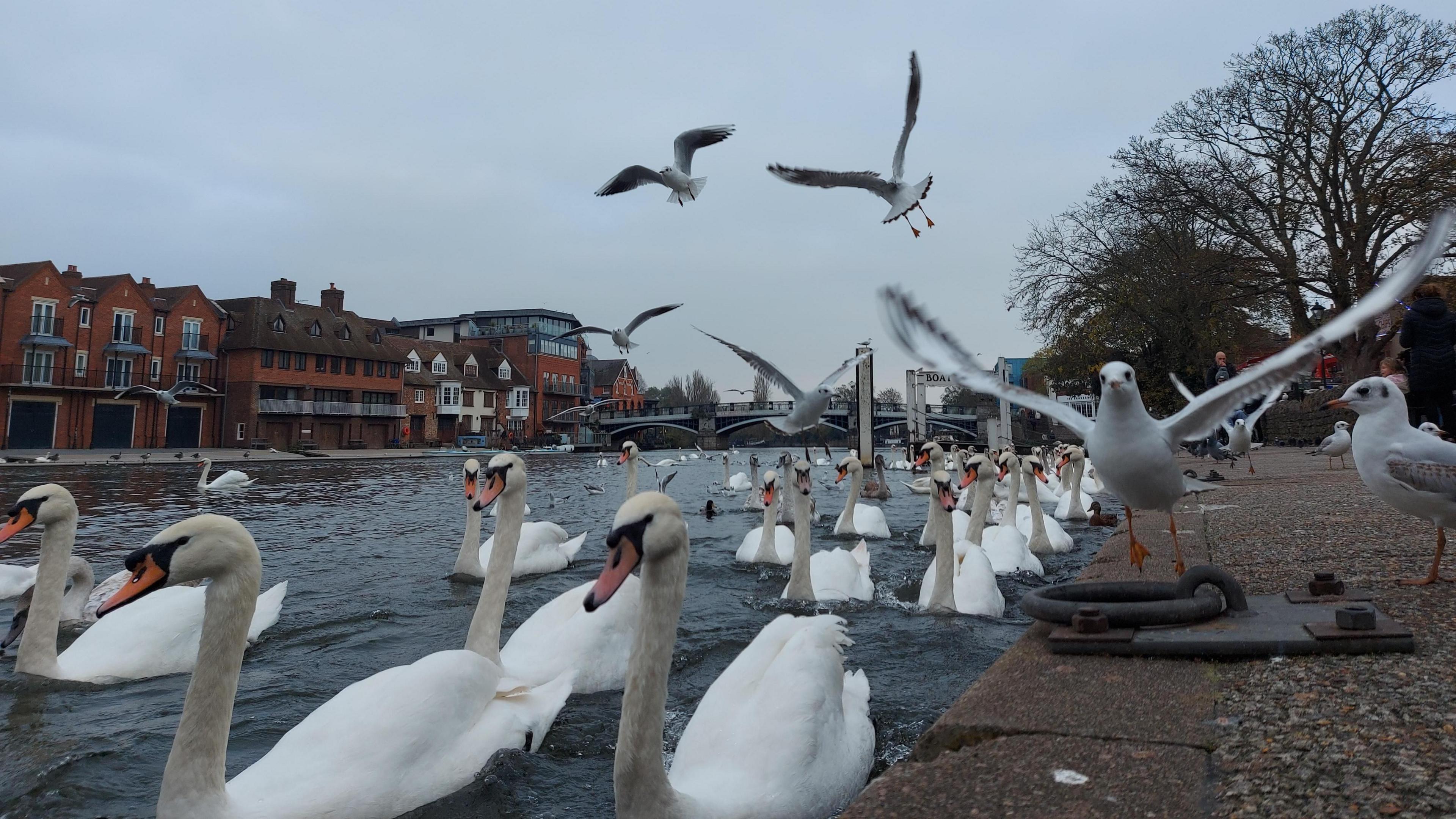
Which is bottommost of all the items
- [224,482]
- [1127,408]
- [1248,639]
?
[1248,639]

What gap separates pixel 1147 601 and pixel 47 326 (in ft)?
189

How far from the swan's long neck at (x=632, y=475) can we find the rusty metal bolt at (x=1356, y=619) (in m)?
11.5

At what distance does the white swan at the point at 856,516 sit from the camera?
41.5 feet

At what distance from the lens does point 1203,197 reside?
23938 mm

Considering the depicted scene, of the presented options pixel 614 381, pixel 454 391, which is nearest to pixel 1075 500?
pixel 454 391

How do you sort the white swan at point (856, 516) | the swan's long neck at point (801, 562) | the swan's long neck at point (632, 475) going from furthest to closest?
the swan's long neck at point (632, 475) < the white swan at point (856, 516) < the swan's long neck at point (801, 562)

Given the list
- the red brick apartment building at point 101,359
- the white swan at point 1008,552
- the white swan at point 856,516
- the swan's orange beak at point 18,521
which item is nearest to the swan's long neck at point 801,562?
the white swan at point 1008,552

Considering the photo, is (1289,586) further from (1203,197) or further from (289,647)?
(1203,197)

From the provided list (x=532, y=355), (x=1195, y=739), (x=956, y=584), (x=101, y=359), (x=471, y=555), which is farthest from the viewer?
(x=532, y=355)

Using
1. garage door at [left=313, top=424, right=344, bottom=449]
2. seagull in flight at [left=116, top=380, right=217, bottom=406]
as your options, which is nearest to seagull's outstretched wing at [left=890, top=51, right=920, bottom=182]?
seagull in flight at [left=116, top=380, right=217, bottom=406]

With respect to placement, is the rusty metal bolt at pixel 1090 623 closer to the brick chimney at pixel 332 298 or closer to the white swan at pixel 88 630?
the white swan at pixel 88 630

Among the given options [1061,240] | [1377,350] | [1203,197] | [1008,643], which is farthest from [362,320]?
[1008,643]

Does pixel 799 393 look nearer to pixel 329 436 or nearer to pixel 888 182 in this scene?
pixel 888 182

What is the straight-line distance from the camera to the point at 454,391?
240ft
